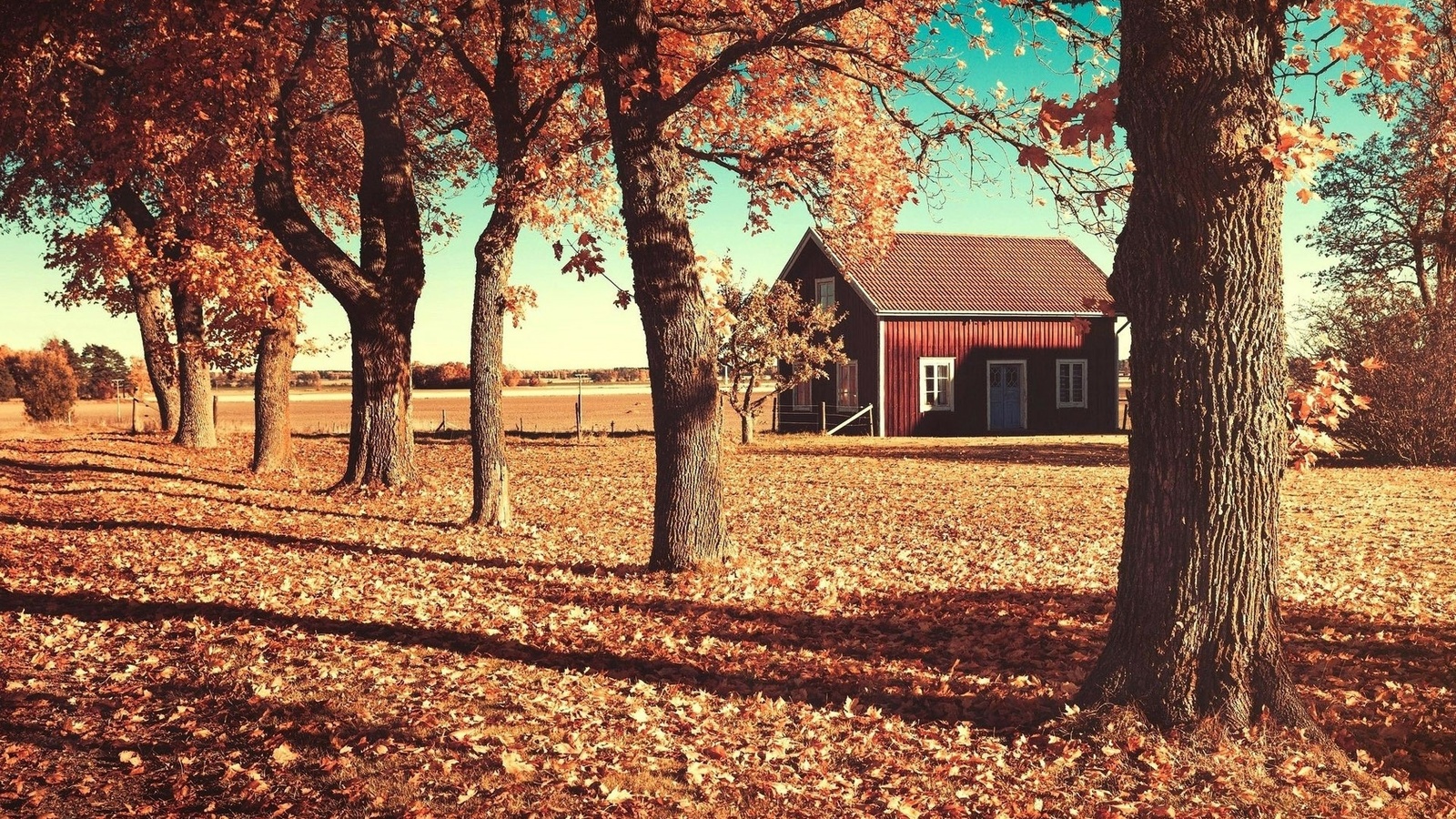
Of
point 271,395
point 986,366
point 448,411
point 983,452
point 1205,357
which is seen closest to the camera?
point 1205,357

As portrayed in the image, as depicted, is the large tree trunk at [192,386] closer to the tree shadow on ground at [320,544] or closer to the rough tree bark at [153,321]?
the rough tree bark at [153,321]

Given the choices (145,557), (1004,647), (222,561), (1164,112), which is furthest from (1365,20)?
(145,557)

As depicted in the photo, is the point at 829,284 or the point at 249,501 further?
the point at 829,284

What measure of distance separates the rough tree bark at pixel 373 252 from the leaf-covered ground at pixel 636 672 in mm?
2213

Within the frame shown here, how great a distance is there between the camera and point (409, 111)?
17.7 meters

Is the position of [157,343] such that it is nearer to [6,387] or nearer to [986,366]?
[986,366]

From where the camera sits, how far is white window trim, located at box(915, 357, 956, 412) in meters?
33.4

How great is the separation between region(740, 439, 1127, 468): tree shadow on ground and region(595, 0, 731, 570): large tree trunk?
15.1 meters

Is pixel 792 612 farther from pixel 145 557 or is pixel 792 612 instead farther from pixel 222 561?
pixel 145 557

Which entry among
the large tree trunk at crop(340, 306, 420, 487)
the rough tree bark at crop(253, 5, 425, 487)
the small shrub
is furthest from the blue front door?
the small shrub

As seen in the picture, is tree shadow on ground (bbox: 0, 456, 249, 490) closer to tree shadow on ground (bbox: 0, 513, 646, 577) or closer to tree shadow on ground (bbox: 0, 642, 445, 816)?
tree shadow on ground (bbox: 0, 513, 646, 577)

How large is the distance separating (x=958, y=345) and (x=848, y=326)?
366 centimetres

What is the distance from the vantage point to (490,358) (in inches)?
502

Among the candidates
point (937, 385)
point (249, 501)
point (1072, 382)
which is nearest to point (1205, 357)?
point (249, 501)
